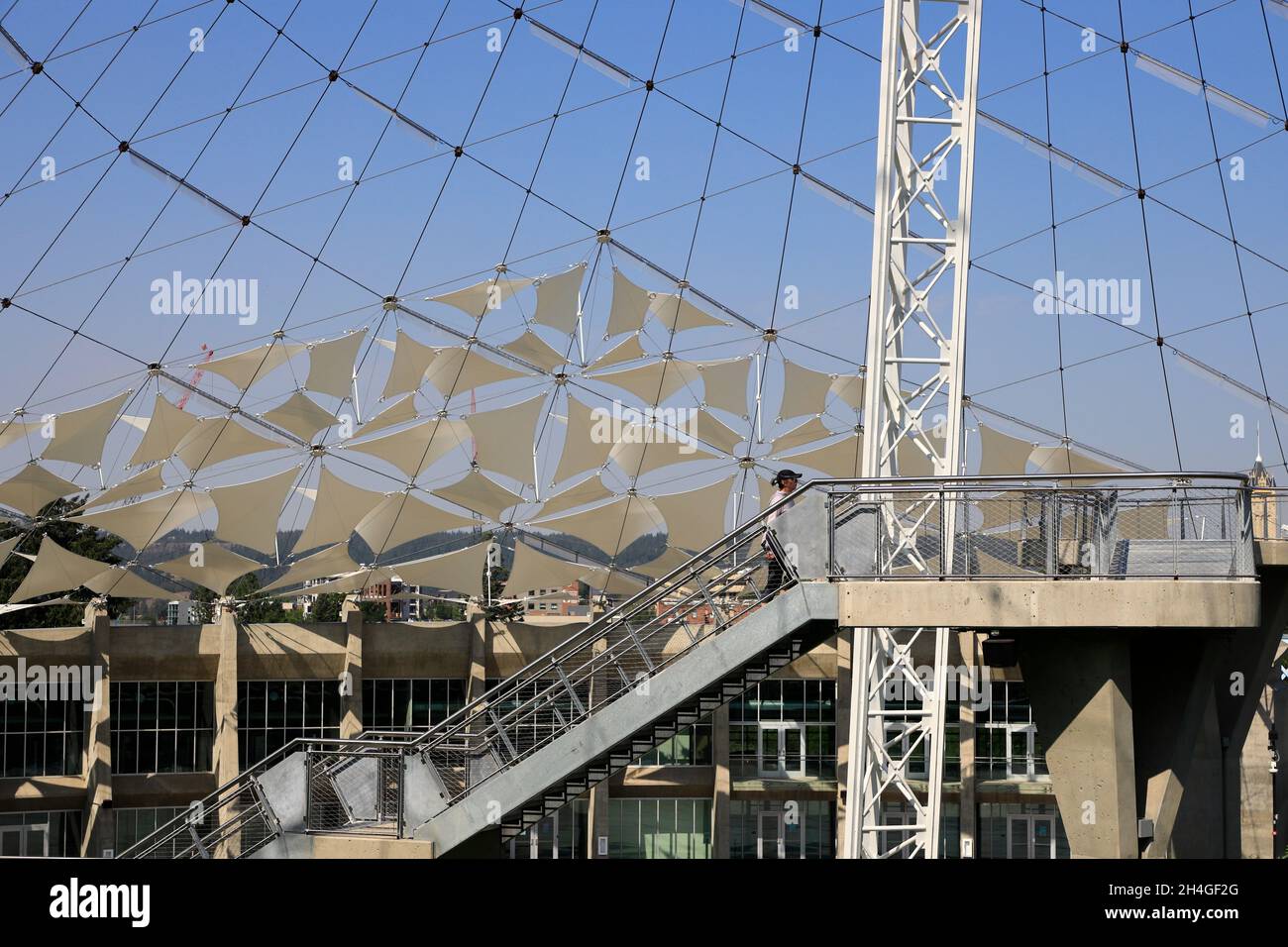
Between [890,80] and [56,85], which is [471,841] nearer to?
[890,80]

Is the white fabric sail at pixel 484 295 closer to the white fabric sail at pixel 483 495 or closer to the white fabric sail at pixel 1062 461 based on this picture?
the white fabric sail at pixel 483 495

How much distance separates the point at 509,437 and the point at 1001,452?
16.1m

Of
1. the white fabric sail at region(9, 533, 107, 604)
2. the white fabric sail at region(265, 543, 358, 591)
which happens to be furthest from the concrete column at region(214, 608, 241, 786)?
the white fabric sail at region(9, 533, 107, 604)

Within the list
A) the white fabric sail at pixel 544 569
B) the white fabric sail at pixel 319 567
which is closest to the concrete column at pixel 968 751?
the white fabric sail at pixel 544 569

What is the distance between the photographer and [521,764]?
17.0 metres

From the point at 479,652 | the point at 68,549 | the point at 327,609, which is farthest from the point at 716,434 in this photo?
the point at 327,609

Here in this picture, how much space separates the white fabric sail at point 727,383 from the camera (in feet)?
157

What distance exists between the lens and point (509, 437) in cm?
4569

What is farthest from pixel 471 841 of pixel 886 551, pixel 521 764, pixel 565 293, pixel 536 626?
pixel 565 293

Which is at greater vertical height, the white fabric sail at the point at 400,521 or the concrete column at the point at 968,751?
the white fabric sail at the point at 400,521

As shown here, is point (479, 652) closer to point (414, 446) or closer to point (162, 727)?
point (414, 446)

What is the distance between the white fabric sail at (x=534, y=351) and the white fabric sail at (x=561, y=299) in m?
0.85

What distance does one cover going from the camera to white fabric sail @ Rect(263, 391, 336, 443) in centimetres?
4534
